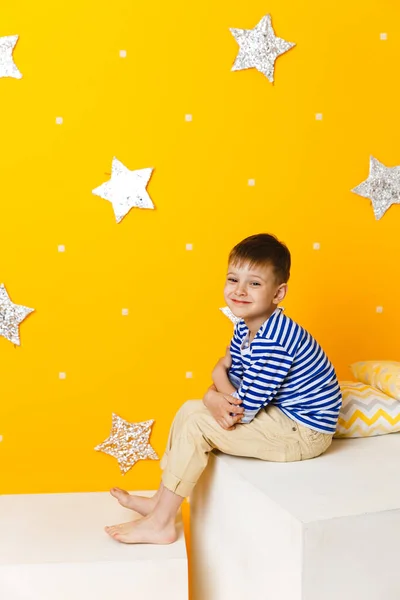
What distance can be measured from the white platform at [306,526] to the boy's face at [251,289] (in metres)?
0.35

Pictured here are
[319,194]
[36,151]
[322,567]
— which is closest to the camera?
[322,567]

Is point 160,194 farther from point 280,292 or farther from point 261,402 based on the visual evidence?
point 261,402

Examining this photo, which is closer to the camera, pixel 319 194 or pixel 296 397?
pixel 296 397

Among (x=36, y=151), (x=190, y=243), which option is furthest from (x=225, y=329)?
(x=36, y=151)

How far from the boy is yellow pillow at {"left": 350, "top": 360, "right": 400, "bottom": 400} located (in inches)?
10.6

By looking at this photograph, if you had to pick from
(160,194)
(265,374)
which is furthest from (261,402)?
(160,194)

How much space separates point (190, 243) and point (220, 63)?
577 millimetres

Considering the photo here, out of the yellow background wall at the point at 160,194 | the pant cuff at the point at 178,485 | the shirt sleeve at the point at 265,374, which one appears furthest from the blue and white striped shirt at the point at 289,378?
the yellow background wall at the point at 160,194

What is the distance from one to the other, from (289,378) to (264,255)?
289mm

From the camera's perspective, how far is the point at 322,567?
→ 1.21 meters

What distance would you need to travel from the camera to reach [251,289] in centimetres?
160

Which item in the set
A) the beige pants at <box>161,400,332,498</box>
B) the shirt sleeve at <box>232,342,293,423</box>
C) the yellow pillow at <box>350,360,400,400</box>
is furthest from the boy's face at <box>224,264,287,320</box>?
the yellow pillow at <box>350,360,400,400</box>

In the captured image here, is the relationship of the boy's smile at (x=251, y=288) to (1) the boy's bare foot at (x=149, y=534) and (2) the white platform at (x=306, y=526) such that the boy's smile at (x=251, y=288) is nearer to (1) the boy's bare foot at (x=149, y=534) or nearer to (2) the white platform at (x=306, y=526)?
(2) the white platform at (x=306, y=526)

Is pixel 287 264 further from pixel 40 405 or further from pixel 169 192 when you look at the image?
pixel 40 405
